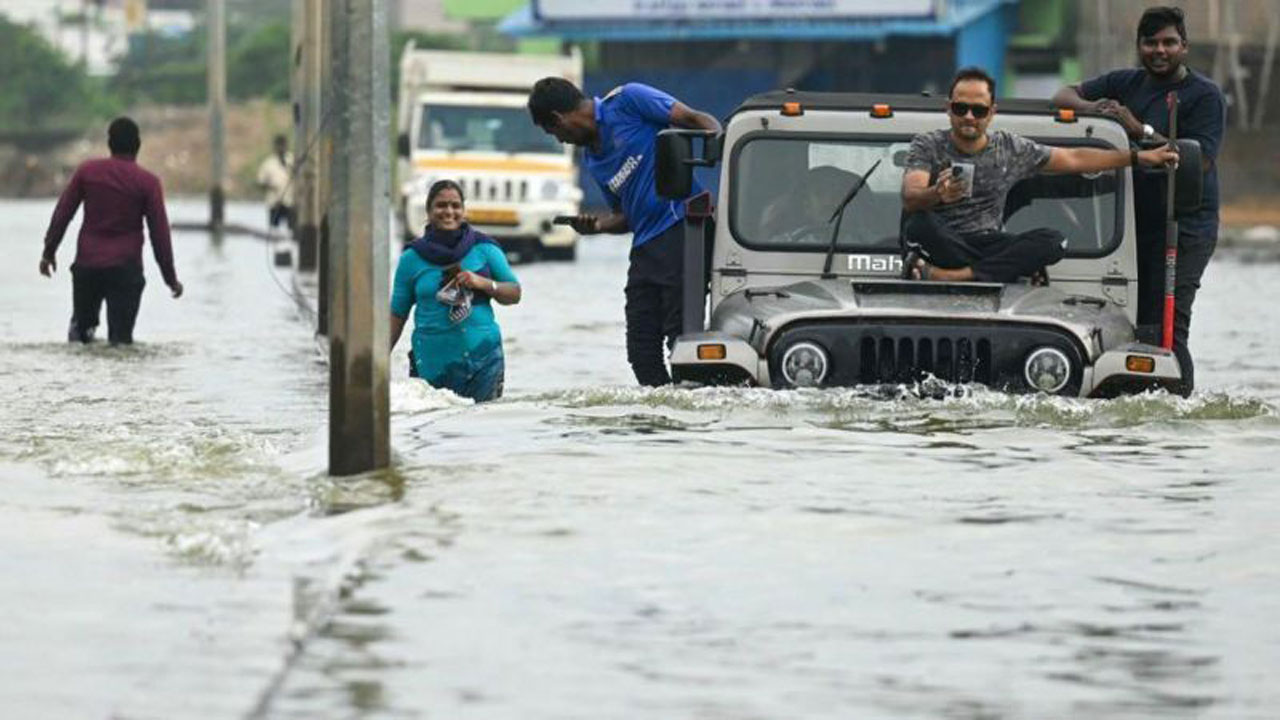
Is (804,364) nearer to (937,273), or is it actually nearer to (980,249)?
(937,273)

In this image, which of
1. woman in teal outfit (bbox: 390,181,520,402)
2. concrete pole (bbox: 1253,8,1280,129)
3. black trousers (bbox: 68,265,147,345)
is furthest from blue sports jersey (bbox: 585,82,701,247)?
concrete pole (bbox: 1253,8,1280,129)

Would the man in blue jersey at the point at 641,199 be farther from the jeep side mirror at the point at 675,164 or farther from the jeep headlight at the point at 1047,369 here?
the jeep headlight at the point at 1047,369

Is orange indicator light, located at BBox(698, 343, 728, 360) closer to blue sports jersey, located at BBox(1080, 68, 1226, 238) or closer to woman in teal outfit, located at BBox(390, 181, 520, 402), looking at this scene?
woman in teal outfit, located at BBox(390, 181, 520, 402)

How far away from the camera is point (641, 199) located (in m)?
14.2

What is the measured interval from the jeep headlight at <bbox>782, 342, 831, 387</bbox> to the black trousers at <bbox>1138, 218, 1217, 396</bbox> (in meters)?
1.72

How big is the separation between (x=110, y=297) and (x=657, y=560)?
40.6 ft

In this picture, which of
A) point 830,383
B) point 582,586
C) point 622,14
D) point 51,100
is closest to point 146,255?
point 622,14

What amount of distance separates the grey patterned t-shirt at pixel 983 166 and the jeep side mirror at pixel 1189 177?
0.54 m

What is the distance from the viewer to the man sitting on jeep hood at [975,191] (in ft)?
42.9

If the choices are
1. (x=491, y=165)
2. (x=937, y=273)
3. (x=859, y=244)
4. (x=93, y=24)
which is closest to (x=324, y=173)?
(x=859, y=244)

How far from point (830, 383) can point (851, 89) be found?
47704 millimetres

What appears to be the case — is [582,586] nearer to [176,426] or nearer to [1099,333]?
[1099,333]

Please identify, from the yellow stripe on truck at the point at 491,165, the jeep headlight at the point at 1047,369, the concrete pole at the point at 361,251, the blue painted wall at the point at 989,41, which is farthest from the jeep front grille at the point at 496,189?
the concrete pole at the point at 361,251

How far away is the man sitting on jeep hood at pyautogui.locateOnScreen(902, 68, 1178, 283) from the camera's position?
13070mm
